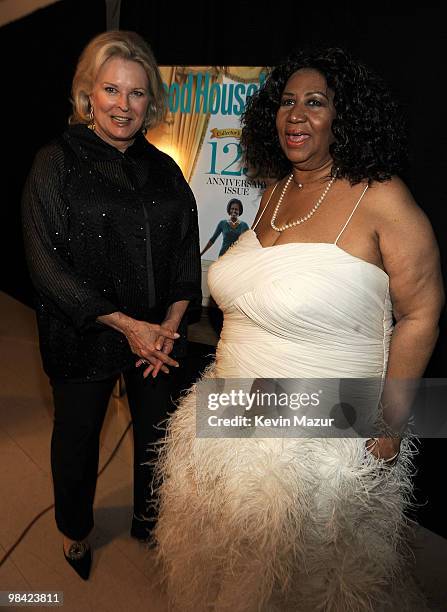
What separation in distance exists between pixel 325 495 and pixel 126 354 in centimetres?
87

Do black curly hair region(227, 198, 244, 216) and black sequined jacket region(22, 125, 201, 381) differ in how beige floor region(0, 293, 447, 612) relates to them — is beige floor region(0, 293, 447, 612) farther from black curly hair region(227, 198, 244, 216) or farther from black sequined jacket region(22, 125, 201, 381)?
black sequined jacket region(22, 125, 201, 381)

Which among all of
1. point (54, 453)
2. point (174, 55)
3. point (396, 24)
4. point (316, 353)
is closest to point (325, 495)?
point (316, 353)

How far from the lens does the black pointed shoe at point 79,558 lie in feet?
7.52

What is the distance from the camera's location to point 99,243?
1.94 metres

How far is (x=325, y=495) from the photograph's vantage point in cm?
157

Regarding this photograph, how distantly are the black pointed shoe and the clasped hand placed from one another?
78 cm

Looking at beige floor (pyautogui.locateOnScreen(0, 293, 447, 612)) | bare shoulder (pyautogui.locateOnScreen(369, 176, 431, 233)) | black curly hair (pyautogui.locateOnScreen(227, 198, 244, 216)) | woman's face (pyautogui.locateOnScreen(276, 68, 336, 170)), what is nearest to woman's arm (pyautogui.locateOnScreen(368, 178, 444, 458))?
bare shoulder (pyautogui.locateOnScreen(369, 176, 431, 233))

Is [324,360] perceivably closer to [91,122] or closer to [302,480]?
[302,480]

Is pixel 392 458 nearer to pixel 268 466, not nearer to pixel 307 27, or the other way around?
pixel 268 466

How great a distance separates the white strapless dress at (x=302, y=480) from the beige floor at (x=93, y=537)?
63 cm

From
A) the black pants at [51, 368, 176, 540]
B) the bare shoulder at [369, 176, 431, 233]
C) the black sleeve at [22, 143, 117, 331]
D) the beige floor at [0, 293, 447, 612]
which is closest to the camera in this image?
the bare shoulder at [369, 176, 431, 233]

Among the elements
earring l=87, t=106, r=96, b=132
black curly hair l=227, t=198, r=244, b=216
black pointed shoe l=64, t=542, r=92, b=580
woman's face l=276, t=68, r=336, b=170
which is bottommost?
black pointed shoe l=64, t=542, r=92, b=580

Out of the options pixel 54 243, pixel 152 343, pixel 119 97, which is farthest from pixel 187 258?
pixel 119 97

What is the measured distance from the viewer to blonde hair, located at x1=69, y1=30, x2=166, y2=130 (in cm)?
191
